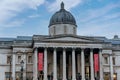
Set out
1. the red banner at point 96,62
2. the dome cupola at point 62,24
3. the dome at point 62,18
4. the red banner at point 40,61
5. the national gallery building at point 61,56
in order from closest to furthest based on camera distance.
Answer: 1. the red banner at point 40,61
2. the national gallery building at point 61,56
3. the red banner at point 96,62
4. the dome cupola at point 62,24
5. the dome at point 62,18

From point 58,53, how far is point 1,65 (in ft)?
47.6

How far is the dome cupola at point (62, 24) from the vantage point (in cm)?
7606

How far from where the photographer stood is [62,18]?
77000 mm

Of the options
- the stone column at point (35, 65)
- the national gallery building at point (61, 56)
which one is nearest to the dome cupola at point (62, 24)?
the national gallery building at point (61, 56)

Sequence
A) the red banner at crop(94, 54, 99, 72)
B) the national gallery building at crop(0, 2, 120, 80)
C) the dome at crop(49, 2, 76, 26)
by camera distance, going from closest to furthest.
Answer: the national gallery building at crop(0, 2, 120, 80) → the red banner at crop(94, 54, 99, 72) → the dome at crop(49, 2, 76, 26)

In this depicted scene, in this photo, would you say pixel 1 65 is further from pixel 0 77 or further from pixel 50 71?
pixel 50 71

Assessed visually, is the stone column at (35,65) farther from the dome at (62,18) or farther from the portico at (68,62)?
the dome at (62,18)

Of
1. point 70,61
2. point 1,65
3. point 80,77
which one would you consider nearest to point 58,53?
point 70,61

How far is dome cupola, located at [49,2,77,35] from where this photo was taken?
250ft

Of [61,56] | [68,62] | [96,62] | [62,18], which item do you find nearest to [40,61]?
[61,56]

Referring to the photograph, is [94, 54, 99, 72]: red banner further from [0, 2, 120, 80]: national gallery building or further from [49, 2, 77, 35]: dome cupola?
[49, 2, 77, 35]: dome cupola

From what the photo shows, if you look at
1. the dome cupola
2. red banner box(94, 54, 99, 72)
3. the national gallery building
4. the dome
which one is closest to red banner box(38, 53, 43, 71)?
the national gallery building

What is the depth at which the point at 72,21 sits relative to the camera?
77.9 m

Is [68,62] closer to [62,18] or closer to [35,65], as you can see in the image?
[35,65]
